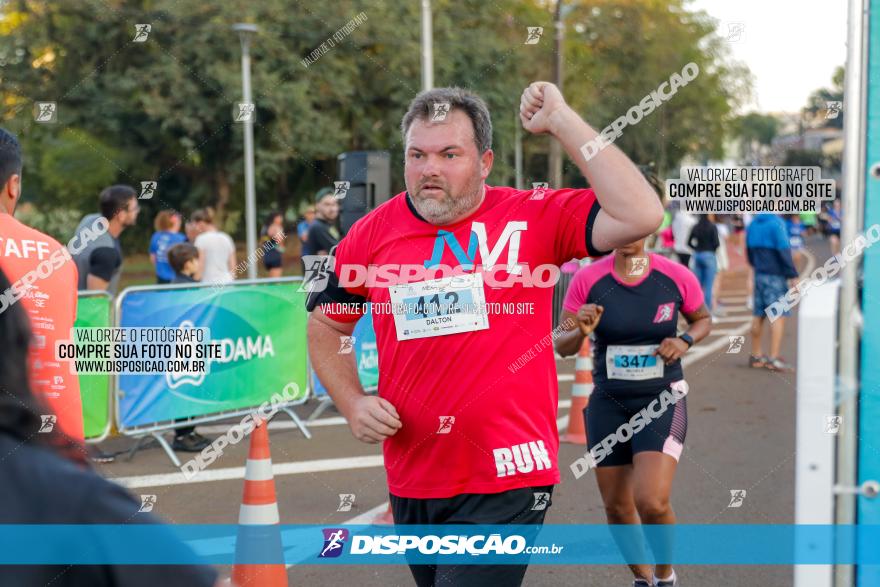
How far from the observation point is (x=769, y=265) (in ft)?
42.2

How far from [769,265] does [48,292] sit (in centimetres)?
1031

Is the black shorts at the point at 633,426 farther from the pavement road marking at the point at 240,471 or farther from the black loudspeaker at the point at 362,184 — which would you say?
the black loudspeaker at the point at 362,184

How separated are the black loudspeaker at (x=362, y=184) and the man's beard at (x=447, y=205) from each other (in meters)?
8.63

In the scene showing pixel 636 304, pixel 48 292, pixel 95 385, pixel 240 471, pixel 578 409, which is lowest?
pixel 240 471

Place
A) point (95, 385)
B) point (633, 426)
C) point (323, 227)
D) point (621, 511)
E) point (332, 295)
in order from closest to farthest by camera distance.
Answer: point (332, 295) → point (633, 426) → point (621, 511) → point (95, 385) → point (323, 227)

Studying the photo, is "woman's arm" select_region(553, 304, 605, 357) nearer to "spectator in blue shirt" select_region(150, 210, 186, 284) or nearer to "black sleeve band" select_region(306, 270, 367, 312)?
"black sleeve band" select_region(306, 270, 367, 312)

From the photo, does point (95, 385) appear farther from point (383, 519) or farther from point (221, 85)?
point (221, 85)

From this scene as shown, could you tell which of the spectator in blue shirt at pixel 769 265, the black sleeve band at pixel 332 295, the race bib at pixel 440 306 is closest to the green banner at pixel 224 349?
the black sleeve band at pixel 332 295

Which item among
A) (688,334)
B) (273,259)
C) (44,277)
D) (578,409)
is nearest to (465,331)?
(44,277)

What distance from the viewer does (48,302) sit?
415cm

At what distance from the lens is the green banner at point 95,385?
27.7 ft

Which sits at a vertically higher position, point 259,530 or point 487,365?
point 487,365

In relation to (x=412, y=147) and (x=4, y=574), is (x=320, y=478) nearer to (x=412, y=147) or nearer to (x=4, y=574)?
(x=412, y=147)

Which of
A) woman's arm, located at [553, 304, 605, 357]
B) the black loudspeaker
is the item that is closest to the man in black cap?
the black loudspeaker
